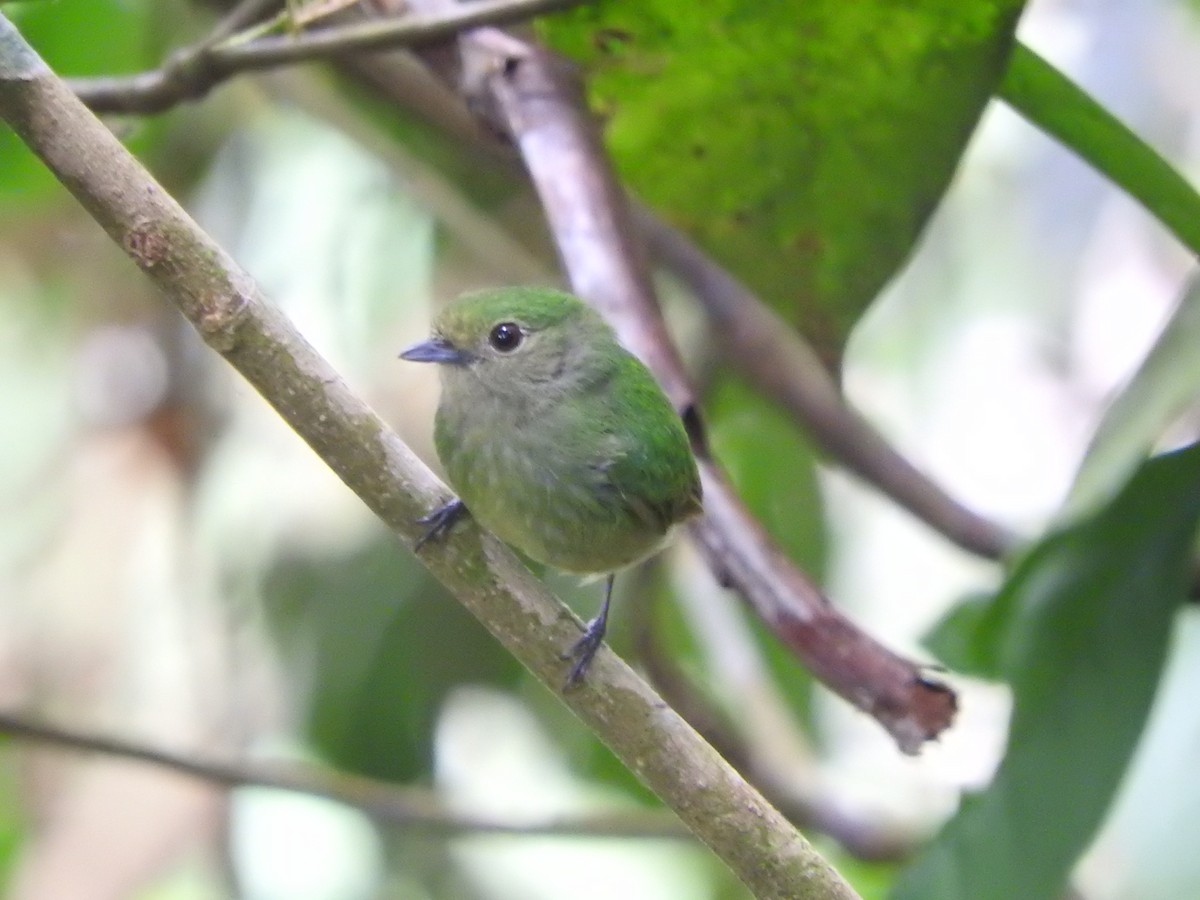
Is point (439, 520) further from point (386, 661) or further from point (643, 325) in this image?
point (386, 661)

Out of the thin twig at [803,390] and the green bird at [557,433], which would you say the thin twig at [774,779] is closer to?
the thin twig at [803,390]

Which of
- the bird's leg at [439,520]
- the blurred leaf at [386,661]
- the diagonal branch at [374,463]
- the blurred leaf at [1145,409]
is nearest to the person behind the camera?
the diagonal branch at [374,463]

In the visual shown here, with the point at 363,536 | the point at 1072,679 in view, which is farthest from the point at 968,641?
the point at 363,536

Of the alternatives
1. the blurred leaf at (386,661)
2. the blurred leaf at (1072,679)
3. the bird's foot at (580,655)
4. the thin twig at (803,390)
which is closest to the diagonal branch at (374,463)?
the bird's foot at (580,655)

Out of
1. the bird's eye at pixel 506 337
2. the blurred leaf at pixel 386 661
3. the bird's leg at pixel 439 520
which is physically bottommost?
the blurred leaf at pixel 386 661

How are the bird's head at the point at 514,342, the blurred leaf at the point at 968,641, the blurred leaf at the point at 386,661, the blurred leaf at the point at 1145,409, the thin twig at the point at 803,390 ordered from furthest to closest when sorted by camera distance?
the blurred leaf at the point at 386,661, the thin twig at the point at 803,390, the blurred leaf at the point at 968,641, the bird's head at the point at 514,342, the blurred leaf at the point at 1145,409
